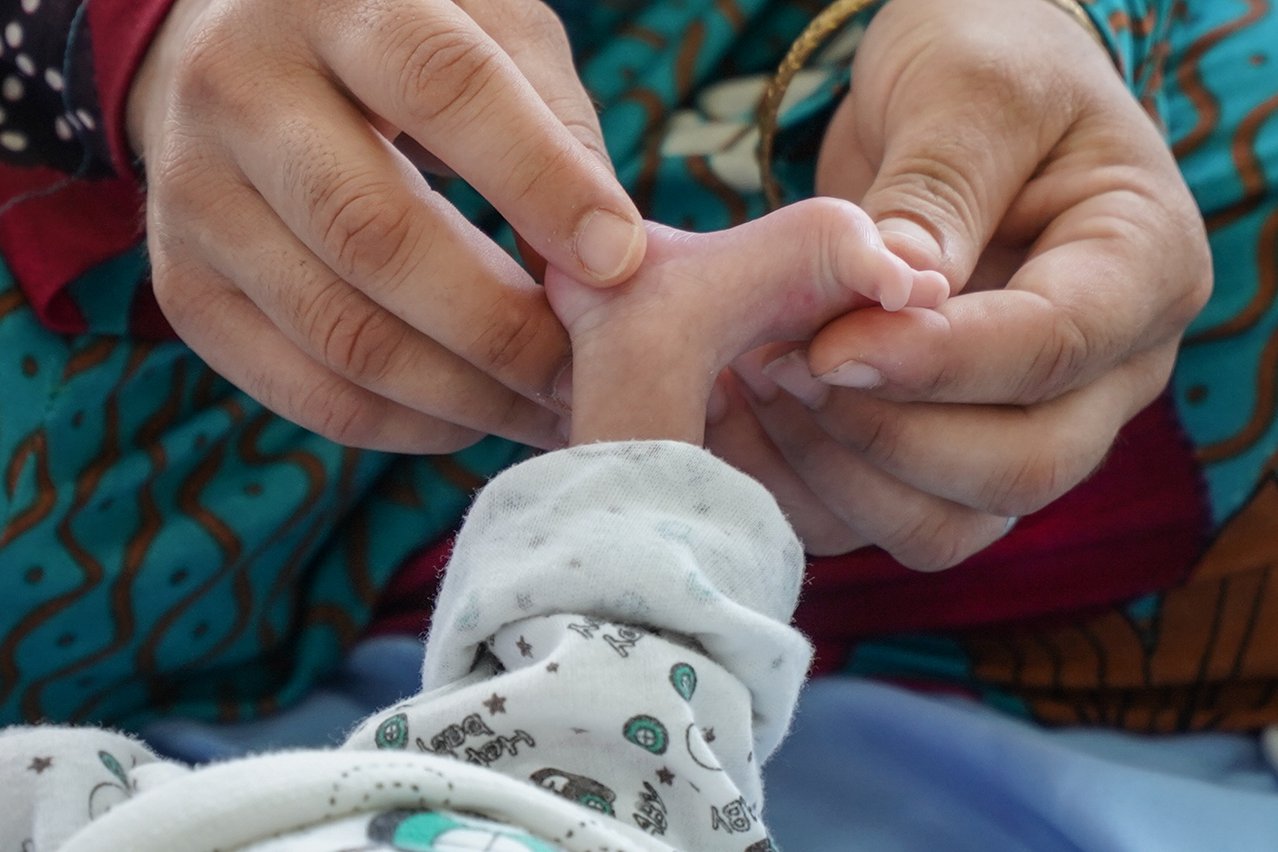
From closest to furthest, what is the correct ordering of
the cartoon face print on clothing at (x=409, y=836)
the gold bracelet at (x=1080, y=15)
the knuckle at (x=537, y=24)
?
1. the cartoon face print on clothing at (x=409, y=836)
2. the knuckle at (x=537, y=24)
3. the gold bracelet at (x=1080, y=15)

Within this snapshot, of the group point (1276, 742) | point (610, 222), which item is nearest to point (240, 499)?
point (610, 222)

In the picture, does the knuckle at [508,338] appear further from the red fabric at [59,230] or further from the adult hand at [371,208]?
the red fabric at [59,230]

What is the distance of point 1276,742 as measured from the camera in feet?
2.35

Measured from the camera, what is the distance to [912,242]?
1.75 feet

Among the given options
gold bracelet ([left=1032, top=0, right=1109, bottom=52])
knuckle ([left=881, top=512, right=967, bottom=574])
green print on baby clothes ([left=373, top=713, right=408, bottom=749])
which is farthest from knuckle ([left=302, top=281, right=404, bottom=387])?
gold bracelet ([left=1032, top=0, right=1109, bottom=52])

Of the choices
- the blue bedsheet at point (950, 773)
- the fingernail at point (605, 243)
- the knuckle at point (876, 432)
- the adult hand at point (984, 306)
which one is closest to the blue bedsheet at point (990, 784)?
the blue bedsheet at point (950, 773)

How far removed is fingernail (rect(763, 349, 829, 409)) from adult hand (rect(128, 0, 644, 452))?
96 millimetres

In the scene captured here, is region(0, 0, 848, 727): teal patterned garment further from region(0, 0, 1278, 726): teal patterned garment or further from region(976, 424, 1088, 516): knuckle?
region(976, 424, 1088, 516): knuckle

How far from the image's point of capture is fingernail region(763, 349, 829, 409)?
56cm

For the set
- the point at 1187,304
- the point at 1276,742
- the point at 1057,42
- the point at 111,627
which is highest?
the point at 1057,42

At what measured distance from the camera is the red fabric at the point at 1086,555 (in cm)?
74

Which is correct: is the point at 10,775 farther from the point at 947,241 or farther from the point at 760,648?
the point at 947,241

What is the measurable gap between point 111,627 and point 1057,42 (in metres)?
0.64

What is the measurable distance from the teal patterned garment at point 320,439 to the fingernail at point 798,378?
23 cm
